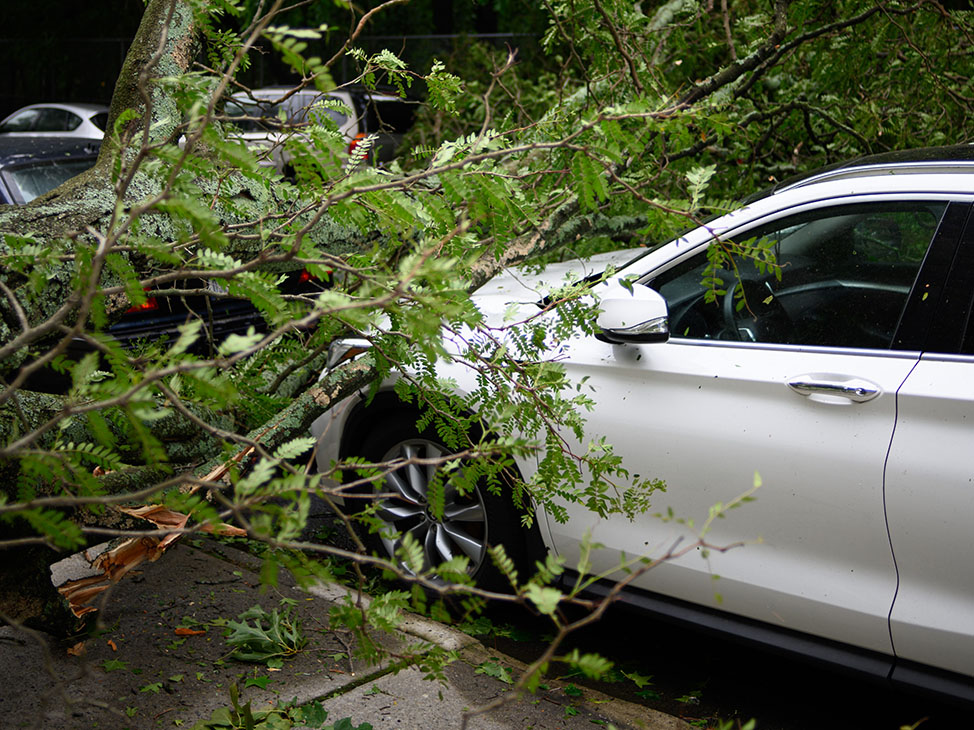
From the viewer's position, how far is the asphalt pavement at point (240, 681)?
292 centimetres

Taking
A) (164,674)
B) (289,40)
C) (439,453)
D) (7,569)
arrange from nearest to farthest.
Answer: (289,40) → (7,569) → (164,674) → (439,453)

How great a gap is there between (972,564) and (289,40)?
7.55 ft

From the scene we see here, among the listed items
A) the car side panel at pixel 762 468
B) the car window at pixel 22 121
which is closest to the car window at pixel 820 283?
the car side panel at pixel 762 468

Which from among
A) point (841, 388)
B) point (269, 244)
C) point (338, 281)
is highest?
point (269, 244)

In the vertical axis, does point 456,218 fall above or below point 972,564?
above

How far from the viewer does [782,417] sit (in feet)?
9.61

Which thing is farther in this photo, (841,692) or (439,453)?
(439,453)

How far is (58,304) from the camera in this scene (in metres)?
3.10

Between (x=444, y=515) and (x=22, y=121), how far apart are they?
15.7 meters

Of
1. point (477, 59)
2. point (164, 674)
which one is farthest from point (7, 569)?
point (477, 59)

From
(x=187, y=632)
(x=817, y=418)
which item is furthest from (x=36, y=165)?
(x=817, y=418)

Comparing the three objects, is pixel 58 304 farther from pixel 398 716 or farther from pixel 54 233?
pixel 398 716

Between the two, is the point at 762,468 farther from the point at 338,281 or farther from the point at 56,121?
the point at 56,121

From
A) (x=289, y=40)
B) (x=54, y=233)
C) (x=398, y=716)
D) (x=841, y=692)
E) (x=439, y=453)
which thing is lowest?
(x=841, y=692)
